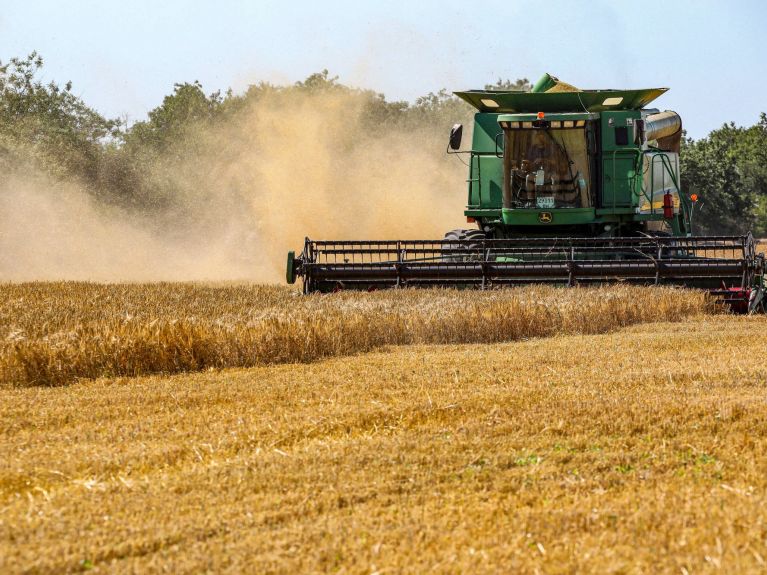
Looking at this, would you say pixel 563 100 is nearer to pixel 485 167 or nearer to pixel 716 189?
pixel 485 167

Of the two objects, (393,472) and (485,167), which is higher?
(485,167)

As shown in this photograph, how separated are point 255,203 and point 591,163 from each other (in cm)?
1230

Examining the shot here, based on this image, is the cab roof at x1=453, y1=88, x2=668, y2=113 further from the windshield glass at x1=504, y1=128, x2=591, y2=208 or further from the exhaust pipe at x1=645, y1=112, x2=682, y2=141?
the windshield glass at x1=504, y1=128, x2=591, y2=208

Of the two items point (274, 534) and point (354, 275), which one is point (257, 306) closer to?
point (354, 275)

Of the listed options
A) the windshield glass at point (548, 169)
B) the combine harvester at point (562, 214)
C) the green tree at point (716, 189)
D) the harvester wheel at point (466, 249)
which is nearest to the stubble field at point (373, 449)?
the combine harvester at point (562, 214)

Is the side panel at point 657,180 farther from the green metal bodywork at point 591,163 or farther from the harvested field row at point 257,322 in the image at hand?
the harvested field row at point 257,322

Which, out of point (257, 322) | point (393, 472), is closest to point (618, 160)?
point (257, 322)

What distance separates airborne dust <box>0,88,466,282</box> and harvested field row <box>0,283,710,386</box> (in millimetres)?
8775

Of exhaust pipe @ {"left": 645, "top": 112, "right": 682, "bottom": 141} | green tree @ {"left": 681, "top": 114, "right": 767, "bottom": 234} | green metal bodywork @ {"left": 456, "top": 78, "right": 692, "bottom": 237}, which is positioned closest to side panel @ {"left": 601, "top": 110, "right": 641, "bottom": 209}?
green metal bodywork @ {"left": 456, "top": 78, "right": 692, "bottom": 237}

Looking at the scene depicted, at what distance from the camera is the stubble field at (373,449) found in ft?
11.7

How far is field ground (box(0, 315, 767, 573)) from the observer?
3514mm

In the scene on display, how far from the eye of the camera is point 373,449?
193 inches

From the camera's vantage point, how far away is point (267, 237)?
899 inches

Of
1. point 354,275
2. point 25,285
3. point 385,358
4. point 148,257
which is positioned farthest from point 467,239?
point 148,257
